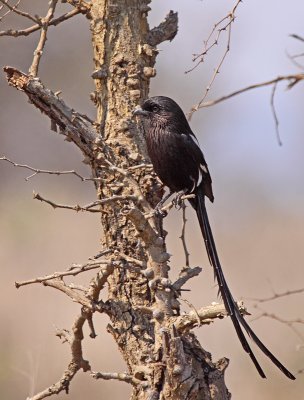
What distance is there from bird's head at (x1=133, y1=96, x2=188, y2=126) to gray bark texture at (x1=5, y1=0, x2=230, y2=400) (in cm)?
4

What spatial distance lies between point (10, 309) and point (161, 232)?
5.97 m

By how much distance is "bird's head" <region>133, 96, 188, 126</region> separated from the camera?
11.8 feet

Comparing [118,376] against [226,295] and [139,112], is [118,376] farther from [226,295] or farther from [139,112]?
[139,112]

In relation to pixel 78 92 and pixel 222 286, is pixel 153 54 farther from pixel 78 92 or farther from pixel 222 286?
pixel 78 92

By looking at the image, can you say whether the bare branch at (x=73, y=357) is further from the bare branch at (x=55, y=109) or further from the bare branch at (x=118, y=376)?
the bare branch at (x=55, y=109)

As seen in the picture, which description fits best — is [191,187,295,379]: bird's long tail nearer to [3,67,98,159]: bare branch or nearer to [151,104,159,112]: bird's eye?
[151,104,159,112]: bird's eye

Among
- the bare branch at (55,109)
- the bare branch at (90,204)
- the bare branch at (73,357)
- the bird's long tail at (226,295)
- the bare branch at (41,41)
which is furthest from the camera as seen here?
the bare branch at (73,357)

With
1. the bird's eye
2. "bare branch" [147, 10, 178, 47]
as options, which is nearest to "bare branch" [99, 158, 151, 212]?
the bird's eye

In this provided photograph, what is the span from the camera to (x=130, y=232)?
3482 mm

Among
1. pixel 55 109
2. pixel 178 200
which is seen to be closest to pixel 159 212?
pixel 178 200

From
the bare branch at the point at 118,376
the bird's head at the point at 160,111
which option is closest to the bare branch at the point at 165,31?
the bird's head at the point at 160,111

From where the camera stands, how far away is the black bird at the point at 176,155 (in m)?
3.56

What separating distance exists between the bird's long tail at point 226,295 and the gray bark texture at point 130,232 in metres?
0.05

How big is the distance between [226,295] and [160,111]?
869mm
